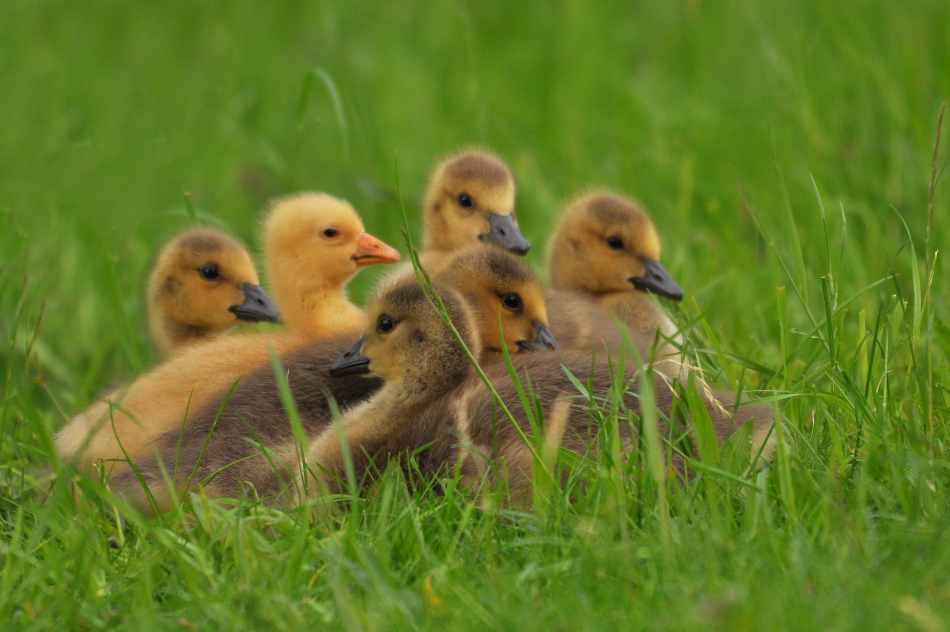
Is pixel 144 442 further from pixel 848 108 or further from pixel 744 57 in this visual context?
pixel 744 57

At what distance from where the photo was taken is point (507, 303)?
285 cm

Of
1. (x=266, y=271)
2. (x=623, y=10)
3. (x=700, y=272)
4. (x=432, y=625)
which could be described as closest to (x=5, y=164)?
(x=266, y=271)

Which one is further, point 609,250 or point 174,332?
point 609,250

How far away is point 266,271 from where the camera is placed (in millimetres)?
3523

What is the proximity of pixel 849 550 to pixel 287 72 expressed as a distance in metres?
6.50

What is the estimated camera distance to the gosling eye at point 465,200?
3.73 m

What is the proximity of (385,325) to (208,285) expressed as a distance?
1021 millimetres

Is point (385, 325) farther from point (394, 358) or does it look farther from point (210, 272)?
point (210, 272)

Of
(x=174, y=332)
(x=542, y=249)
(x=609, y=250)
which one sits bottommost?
(x=542, y=249)

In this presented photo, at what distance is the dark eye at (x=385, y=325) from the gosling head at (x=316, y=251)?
31.8 inches

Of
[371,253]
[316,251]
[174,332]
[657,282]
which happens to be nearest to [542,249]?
[657,282]

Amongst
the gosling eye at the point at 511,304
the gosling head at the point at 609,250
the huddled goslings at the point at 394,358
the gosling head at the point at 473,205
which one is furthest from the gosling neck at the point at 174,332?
the gosling head at the point at 609,250

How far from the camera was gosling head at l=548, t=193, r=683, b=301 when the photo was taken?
11.8ft

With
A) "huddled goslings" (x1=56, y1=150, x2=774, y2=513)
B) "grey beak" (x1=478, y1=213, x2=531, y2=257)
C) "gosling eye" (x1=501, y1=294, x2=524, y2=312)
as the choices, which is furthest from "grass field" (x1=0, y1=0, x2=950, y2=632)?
"grey beak" (x1=478, y1=213, x2=531, y2=257)
